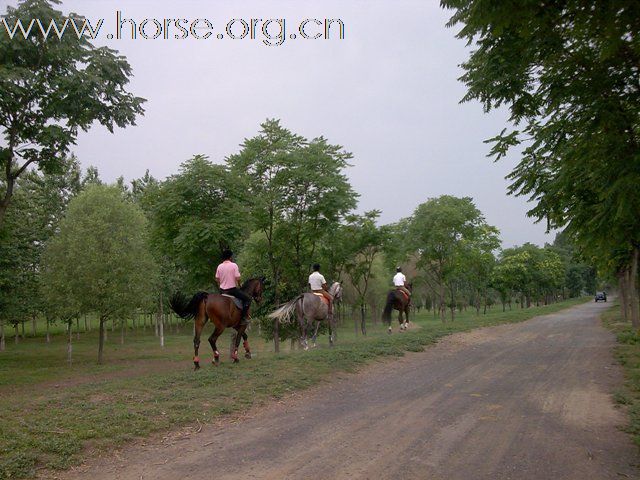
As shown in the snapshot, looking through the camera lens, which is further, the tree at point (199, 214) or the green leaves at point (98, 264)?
the green leaves at point (98, 264)

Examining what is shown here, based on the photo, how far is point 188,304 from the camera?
11.5 metres

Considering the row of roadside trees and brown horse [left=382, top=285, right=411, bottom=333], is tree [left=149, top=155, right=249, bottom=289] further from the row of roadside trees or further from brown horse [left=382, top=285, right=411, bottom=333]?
brown horse [left=382, top=285, right=411, bottom=333]

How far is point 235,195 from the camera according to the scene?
16.0 meters

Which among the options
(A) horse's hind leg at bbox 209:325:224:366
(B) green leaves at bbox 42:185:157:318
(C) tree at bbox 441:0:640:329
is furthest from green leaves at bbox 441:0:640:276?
(B) green leaves at bbox 42:185:157:318

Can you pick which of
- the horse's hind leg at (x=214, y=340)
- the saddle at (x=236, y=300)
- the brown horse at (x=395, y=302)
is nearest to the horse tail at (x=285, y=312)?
the saddle at (x=236, y=300)

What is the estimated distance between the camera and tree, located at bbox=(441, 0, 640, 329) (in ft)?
14.5

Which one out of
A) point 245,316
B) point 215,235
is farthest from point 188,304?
point 215,235

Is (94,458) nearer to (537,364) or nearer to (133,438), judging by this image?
(133,438)

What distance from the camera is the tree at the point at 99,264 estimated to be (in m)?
26.8

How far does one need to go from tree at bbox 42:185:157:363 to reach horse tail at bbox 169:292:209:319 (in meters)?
17.6

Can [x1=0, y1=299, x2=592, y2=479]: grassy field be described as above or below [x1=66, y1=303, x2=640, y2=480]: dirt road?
above

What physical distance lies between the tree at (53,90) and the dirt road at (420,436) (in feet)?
38.3

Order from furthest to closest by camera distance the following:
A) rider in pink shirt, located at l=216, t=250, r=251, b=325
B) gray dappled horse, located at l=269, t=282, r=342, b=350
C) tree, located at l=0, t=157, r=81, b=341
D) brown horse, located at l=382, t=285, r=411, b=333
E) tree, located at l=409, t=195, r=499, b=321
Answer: tree, located at l=409, t=195, r=499, b=321 → tree, located at l=0, t=157, r=81, b=341 → brown horse, located at l=382, t=285, r=411, b=333 → gray dappled horse, located at l=269, t=282, r=342, b=350 → rider in pink shirt, located at l=216, t=250, r=251, b=325

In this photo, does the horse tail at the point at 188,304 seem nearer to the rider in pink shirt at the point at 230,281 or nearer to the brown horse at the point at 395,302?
the rider in pink shirt at the point at 230,281
